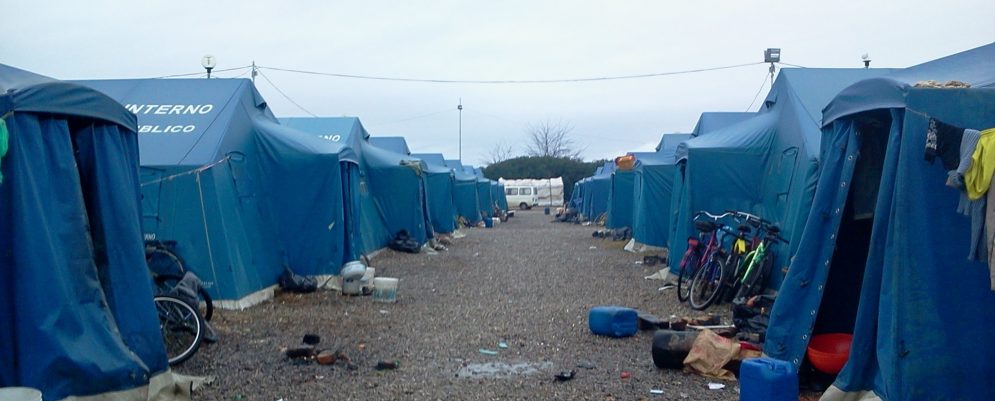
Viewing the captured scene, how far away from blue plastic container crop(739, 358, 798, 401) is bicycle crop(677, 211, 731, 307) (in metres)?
5.42

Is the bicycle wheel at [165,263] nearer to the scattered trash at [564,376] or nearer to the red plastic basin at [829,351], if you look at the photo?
the scattered trash at [564,376]

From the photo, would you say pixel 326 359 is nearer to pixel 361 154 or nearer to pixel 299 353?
pixel 299 353

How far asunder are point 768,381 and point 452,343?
12.6 feet

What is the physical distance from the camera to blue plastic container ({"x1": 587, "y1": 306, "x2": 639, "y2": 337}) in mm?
8828

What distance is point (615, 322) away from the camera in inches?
348

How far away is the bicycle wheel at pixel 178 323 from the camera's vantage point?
768 centimetres

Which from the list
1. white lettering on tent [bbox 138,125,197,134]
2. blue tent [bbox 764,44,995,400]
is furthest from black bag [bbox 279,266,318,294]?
blue tent [bbox 764,44,995,400]

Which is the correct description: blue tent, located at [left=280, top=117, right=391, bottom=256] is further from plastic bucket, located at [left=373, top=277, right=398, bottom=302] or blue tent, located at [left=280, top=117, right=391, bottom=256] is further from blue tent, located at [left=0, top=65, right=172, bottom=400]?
blue tent, located at [left=0, top=65, right=172, bottom=400]

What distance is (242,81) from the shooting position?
40.1 ft

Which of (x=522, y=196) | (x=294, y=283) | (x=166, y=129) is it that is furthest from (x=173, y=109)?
(x=522, y=196)

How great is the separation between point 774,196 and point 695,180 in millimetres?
1454

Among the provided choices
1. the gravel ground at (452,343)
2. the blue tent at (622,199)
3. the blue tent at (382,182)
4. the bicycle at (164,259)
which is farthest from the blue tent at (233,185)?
the blue tent at (622,199)

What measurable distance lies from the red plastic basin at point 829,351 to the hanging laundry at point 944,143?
5.19 feet

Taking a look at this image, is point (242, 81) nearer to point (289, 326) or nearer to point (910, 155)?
point (289, 326)
